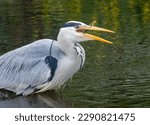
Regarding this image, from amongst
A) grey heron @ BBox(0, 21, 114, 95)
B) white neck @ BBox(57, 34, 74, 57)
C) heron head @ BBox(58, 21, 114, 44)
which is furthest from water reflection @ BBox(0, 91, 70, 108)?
heron head @ BBox(58, 21, 114, 44)

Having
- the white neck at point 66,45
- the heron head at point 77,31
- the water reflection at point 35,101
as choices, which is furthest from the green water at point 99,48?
the heron head at point 77,31

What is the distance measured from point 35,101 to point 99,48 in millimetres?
2719

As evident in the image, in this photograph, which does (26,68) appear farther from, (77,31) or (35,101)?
(77,31)

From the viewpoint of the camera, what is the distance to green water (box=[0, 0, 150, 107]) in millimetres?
8234

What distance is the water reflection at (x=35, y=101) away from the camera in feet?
26.9

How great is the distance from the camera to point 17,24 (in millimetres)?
14594

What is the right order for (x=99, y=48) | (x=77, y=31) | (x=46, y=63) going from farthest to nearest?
(x=99, y=48) < (x=46, y=63) < (x=77, y=31)

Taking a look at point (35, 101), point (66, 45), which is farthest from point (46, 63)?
point (35, 101)

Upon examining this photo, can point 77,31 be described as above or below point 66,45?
A: above

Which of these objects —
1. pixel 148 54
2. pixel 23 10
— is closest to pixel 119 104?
pixel 148 54

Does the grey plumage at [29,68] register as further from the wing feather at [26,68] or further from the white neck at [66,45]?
the white neck at [66,45]

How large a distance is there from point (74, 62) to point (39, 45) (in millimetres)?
609

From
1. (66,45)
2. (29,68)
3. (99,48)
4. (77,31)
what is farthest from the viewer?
(99,48)

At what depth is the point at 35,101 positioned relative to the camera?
8.43 meters
